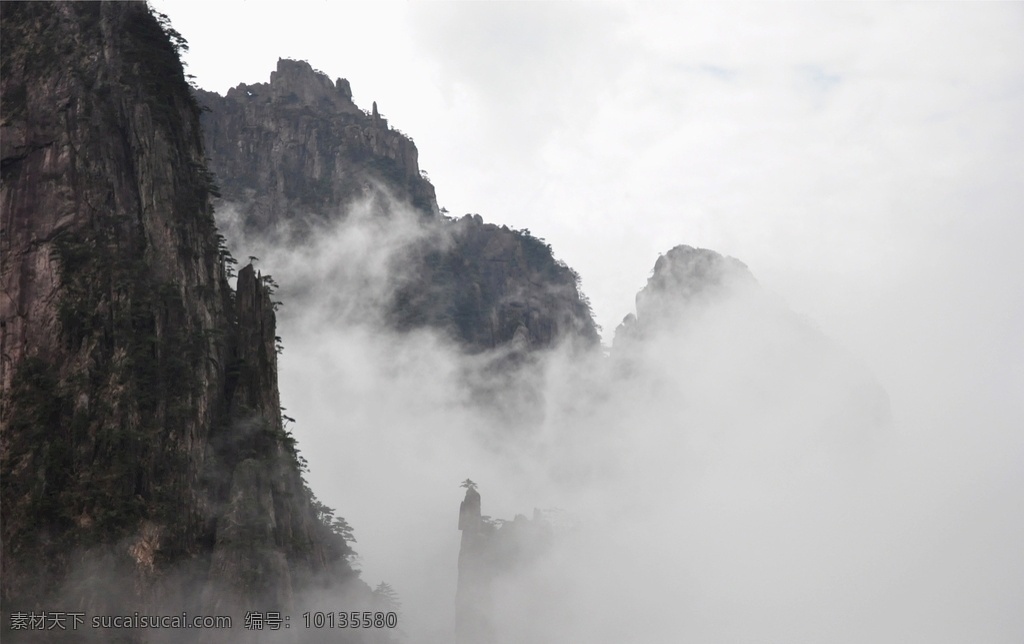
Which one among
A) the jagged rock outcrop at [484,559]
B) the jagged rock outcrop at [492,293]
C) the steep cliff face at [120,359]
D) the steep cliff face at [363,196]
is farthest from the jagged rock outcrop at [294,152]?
the steep cliff face at [120,359]

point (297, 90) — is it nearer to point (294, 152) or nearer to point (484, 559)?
point (294, 152)

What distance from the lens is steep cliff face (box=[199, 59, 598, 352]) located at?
15275 centimetres

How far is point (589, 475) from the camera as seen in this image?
175m

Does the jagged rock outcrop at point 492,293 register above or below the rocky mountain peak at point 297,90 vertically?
below

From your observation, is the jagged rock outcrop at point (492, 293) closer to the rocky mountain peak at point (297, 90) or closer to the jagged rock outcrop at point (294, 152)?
the jagged rock outcrop at point (294, 152)

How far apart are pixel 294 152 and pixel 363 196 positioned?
12.0 metres

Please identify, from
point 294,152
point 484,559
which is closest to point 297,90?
point 294,152

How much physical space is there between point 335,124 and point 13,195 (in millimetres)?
95680

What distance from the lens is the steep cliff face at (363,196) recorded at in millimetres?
152750

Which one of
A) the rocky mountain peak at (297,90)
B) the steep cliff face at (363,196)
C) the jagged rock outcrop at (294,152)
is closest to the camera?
the jagged rock outcrop at (294,152)

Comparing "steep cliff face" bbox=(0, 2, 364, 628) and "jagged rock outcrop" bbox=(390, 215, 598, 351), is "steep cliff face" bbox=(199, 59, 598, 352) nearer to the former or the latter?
"jagged rock outcrop" bbox=(390, 215, 598, 351)

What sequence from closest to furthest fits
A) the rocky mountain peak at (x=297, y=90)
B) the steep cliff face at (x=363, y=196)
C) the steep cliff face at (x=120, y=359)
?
the steep cliff face at (x=120, y=359) → the steep cliff face at (x=363, y=196) → the rocky mountain peak at (x=297, y=90)

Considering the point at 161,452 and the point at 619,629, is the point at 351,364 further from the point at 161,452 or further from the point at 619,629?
the point at 161,452

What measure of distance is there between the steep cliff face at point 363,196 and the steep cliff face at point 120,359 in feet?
255
